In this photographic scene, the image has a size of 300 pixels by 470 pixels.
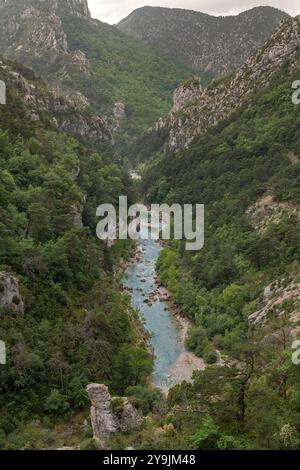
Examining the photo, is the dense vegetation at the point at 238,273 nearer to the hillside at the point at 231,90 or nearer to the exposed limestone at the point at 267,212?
the exposed limestone at the point at 267,212

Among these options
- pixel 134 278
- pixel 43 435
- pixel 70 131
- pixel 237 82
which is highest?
pixel 237 82

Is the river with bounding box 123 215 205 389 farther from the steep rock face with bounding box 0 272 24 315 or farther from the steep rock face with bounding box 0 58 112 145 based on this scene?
the steep rock face with bounding box 0 58 112 145

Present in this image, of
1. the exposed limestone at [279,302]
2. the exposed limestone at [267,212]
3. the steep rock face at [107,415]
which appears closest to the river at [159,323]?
the exposed limestone at [279,302]

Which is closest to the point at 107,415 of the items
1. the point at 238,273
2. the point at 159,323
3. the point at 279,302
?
the point at 279,302

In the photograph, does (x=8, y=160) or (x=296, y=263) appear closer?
(x=296, y=263)

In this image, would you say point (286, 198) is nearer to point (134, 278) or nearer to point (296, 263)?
point (296, 263)

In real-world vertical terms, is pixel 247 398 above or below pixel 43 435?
above
